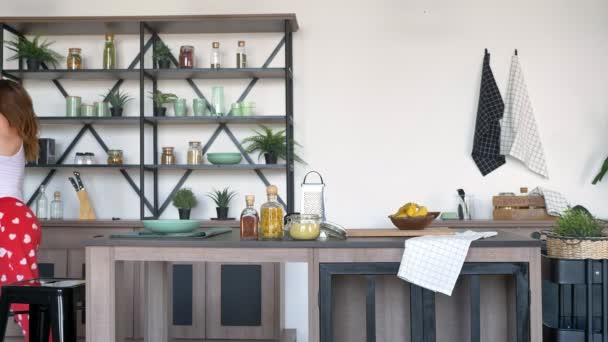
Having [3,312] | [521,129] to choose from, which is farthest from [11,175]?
[521,129]

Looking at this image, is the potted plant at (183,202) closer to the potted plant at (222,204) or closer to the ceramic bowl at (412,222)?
the potted plant at (222,204)

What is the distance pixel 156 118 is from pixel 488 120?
221cm

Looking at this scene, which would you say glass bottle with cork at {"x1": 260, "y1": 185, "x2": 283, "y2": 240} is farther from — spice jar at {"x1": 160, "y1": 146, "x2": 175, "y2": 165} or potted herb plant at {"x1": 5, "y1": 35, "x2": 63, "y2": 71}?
potted herb plant at {"x1": 5, "y1": 35, "x2": 63, "y2": 71}

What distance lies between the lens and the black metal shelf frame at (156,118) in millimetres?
4742

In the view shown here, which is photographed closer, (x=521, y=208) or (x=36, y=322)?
(x=36, y=322)

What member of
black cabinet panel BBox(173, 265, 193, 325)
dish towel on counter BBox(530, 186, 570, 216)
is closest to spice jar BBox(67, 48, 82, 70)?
black cabinet panel BBox(173, 265, 193, 325)

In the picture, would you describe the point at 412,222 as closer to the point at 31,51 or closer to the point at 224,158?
the point at 224,158

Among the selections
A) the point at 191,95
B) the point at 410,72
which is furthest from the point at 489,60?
the point at 191,95

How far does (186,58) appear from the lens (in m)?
4.82

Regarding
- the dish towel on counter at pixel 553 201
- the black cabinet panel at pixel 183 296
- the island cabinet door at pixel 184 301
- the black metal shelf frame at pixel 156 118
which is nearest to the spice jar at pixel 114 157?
the black metal shelf frame at pixel 156 118

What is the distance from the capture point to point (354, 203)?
4.98m

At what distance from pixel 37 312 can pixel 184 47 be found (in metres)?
2.47

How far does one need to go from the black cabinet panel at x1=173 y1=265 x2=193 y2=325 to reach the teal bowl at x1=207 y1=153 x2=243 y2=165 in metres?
→ 0.73

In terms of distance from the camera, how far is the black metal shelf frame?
4.74 metres
